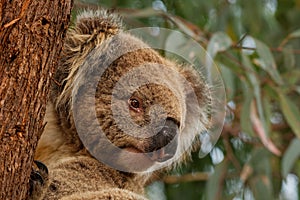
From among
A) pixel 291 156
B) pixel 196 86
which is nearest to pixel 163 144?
pixel 196 86

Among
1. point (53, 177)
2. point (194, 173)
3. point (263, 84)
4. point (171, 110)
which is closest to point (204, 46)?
point (263, 84)

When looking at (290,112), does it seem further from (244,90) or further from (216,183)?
(216,183)

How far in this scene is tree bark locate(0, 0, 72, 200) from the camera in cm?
170

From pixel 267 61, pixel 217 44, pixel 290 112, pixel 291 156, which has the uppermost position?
pixel 217 44

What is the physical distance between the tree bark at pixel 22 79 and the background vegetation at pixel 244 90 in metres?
1.73

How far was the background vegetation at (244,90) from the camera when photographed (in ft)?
12.4

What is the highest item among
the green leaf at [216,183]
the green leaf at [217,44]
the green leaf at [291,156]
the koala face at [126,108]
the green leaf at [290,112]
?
the green leaf at [217,44]

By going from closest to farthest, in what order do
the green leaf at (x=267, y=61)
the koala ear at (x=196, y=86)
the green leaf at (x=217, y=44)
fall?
1. the koala ear at (x=196, y=86)
2. the green leaf at (x=217, y=44)
3. the green leaf at (x=267, y=61)

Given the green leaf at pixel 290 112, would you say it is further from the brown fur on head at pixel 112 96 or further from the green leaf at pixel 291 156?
the brown fur on head at pixel 112 96

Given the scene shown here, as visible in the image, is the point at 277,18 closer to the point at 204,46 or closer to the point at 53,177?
the point at 204,46

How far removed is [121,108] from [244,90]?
5.16 ft

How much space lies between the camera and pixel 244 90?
3.92 m

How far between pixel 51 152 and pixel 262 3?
2.78 meters

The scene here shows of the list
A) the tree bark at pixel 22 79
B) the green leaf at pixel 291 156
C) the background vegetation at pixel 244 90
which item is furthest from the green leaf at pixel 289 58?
the tree bark at pixel 22 79
